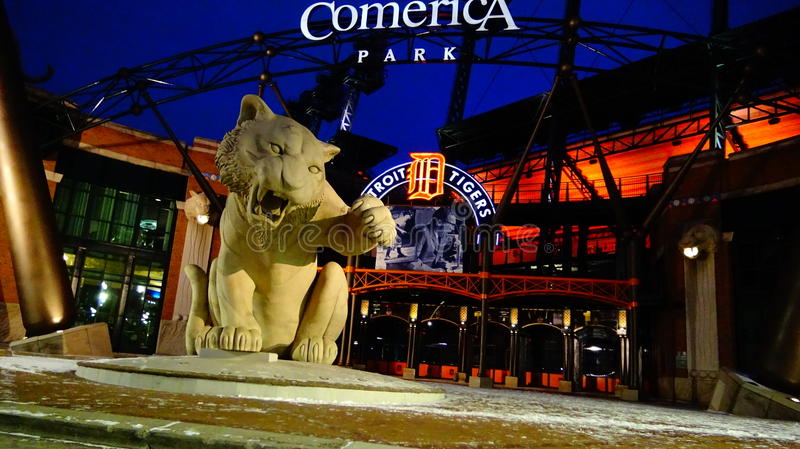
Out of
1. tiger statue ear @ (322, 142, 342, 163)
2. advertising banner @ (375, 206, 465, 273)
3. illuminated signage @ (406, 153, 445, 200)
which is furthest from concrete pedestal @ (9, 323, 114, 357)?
illuminated signage @ (406, 153, 445, 200)

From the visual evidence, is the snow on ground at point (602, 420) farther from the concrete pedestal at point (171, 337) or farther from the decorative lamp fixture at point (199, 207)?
the concrete pedestal at point (171, 337)

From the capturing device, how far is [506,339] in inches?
856

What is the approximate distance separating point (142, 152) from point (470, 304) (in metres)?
12.3

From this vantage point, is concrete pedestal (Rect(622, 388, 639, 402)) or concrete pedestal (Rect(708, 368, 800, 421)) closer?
concrete pedestal (Rect(708, 368, 800, 421))

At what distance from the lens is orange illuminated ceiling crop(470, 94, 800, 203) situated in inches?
773

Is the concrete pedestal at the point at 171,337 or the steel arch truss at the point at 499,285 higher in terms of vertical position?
the steel arch truss at the point at 499,285

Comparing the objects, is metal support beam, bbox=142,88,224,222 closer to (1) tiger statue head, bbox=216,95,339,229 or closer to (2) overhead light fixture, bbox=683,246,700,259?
(1) tiger statue head, bbox=216,95,339,229

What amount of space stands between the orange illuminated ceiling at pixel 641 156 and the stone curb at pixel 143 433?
20.3m

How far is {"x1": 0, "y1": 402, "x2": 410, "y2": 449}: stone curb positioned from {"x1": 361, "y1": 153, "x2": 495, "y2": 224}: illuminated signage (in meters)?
15.6

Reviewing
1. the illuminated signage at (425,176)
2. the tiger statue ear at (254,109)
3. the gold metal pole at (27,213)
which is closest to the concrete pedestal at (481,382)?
the illuminated signage at (425,176)

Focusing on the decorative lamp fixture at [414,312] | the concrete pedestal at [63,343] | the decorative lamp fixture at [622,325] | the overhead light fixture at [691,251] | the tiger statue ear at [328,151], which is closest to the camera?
the tiger statue ear at [328,151]

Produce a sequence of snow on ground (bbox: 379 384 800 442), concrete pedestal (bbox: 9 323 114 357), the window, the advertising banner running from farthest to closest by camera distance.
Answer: the advertising banner → the window → concrete pedestal (bbox: 9 323 114 357) → snow on ground (bbox: 379 384 800 442)

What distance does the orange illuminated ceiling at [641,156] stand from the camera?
19641 millimetres

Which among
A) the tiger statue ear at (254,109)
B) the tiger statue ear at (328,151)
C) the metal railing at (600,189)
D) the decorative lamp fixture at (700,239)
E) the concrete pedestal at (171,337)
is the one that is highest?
the metal railing at (600,189)
